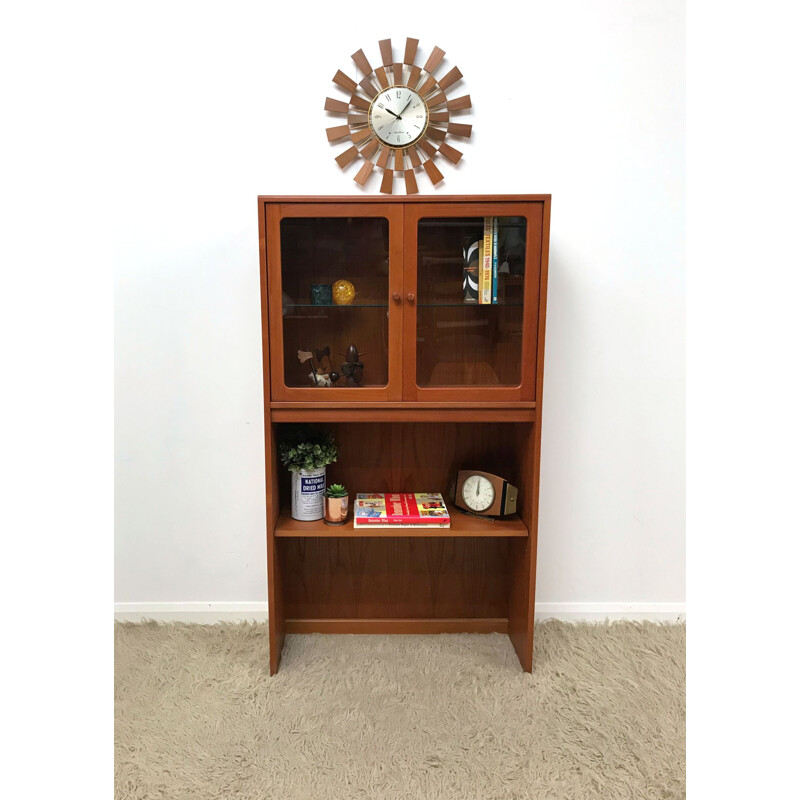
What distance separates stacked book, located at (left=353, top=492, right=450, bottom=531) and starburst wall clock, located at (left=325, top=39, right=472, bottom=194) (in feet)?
3.42

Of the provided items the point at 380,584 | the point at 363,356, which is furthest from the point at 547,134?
the point at 380,584

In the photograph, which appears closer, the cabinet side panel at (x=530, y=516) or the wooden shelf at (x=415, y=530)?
the cabinet side panel at (x=530, y=516)

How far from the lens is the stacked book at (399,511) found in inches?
73.9

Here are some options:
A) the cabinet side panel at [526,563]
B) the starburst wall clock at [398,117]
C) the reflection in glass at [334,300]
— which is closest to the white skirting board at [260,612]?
the cabinet side panel at [526,563]

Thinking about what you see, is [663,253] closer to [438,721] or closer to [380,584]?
[380,584]

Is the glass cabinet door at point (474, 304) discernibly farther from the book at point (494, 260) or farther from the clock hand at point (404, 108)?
the clock hand at point (404, 108)

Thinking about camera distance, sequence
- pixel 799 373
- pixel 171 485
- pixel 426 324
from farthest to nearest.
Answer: pixel 171 485
pixel 426 324
pixel 799 373

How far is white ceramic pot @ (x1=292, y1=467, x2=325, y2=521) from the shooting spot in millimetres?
1922

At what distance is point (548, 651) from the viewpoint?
2002mm

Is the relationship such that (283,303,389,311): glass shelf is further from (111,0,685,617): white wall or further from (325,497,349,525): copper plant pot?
(325,497,349,525): copper plant pot

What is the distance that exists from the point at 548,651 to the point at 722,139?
1967 millimetres

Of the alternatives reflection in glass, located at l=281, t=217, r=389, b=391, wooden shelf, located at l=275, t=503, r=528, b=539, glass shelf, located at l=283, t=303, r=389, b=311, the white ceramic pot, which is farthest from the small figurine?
wooden shelf, located at l=275, t=503, r=528, b=539

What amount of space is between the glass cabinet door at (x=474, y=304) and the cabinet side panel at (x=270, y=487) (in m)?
0.42

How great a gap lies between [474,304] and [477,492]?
0.63 m
